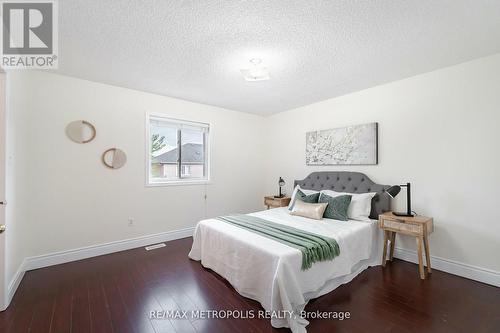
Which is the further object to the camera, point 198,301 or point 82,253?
point 82,253

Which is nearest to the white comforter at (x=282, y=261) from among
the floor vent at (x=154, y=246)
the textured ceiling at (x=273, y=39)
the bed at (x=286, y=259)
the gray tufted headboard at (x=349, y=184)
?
the bed at (x=286, y=259)

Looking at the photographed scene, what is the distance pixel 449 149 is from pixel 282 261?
2519mm

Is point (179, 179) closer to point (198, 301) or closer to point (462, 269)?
point (198, 301)

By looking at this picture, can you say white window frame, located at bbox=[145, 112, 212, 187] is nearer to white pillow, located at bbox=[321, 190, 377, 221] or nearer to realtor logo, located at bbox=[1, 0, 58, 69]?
realtor logo, located at bbox=[1, 0, 58, 69]

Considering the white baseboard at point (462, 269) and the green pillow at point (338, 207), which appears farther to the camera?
the green pillow at point (338, 207)

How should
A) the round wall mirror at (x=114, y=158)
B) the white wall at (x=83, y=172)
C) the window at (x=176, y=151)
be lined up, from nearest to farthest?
1. the white wall at (x=83, y=172)
2. the round wall mirror at (x=114, y=158)
3. the window at (x=176, y=151)

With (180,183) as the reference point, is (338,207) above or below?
below

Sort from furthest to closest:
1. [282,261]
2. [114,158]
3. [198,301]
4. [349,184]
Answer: [349,184] → [114,158] → [198,301] → [282,261]

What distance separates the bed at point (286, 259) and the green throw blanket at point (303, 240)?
70 millimetres

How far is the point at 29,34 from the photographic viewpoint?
1961 millimetres

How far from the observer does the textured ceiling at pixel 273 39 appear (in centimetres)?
166

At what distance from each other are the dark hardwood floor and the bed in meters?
0.11

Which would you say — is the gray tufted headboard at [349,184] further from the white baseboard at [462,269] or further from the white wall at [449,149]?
the white baseboard at [462,269]

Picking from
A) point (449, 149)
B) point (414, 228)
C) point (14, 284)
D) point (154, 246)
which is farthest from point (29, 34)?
point (449, 149)
